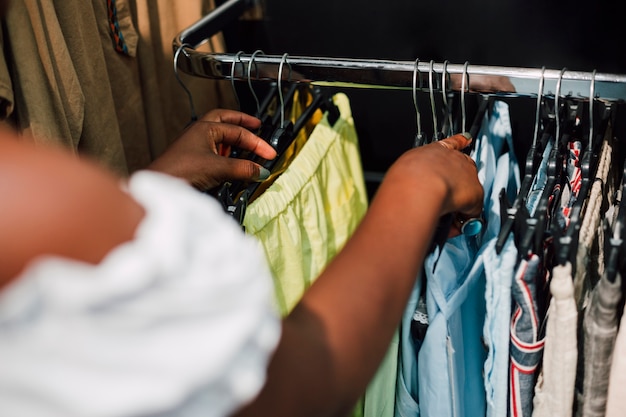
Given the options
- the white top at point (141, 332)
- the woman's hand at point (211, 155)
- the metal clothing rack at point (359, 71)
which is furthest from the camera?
the woman's hand at point (211, 155)

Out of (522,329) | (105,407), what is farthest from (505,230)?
(105,407)

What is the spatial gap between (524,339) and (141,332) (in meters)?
0.45

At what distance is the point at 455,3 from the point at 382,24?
0.12 m

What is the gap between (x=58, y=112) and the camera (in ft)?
3.08

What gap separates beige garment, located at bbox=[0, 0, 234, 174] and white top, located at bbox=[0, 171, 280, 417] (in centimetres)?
52

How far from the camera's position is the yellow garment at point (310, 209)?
35.0 inches

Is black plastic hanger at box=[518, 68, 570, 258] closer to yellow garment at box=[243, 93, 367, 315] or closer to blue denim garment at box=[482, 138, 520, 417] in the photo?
blue denim garment at box=[482, 138, 520, 417]

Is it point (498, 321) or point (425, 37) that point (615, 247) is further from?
point (425, 37)

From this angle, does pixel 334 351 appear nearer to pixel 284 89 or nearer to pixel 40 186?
pixel 40 186

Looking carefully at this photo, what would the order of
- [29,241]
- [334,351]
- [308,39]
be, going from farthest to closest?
[308,39], [334,351], [29,241]

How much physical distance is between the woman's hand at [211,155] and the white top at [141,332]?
16.5 inches

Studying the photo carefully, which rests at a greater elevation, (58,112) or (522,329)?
(58,112)

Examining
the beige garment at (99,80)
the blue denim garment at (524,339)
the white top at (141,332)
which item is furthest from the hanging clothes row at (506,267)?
the white top at (141,332)

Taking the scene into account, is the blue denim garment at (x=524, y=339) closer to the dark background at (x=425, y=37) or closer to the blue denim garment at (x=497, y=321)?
the blue denim garment at (x=497, y=321)
